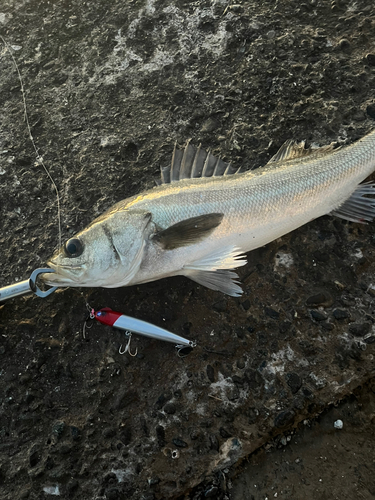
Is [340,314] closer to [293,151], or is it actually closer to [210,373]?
[210,373]

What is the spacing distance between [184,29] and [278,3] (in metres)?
0.98

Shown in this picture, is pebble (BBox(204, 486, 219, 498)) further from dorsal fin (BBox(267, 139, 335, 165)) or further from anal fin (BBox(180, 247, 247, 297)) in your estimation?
dorsal fin (BBox(267, 139, 335, 165))

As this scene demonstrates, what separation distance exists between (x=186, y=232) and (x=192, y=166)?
0.65m

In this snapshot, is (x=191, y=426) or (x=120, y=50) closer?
(x=191, y=426)

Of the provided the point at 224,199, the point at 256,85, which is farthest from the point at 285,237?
the point at 256,85

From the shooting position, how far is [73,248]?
237cm

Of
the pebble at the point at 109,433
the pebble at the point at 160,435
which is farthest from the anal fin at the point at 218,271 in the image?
the pebble at the point at 109,433

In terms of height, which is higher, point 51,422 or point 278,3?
point 278,3

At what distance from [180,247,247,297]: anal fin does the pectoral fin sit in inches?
6.8

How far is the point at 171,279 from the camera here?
268 cm

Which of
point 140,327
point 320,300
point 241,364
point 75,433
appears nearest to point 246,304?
point 241,364

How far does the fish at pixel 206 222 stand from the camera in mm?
2389

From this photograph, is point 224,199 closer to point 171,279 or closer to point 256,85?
point 171,279

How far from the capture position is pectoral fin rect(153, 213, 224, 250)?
2.40 metres
